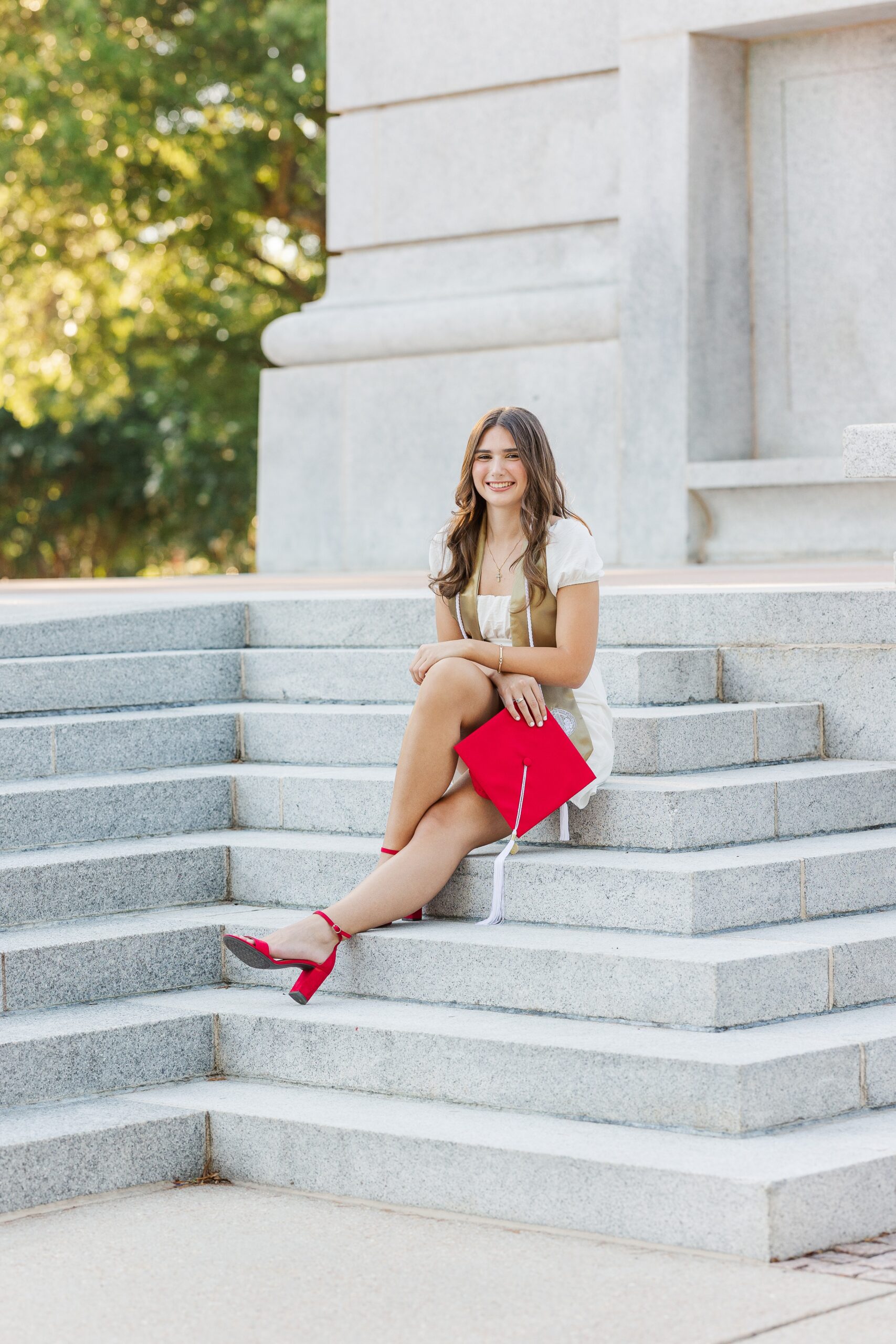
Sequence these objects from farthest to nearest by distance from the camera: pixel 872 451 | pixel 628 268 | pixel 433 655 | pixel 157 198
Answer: pixel 157 198
pixel 628 268
pixel 872 451
pixel 433 655

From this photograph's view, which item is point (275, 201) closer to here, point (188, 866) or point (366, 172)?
point (366, 172)

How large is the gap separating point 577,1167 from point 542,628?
70.6 inches

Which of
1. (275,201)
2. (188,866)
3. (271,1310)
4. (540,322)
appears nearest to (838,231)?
(540,322)

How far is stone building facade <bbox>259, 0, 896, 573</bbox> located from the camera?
1083cm

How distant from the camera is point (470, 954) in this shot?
5344mm

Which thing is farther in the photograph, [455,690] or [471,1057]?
[455,690]

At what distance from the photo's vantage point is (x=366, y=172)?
41.4 ft

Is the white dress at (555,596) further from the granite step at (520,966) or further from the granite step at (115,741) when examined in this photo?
the granite step at (115,741)

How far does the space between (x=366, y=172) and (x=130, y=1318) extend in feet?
31.9

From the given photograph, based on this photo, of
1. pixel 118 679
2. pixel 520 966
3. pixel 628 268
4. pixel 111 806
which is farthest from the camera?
pixel 628 268

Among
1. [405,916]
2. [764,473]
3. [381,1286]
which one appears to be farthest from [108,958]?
[764,473]

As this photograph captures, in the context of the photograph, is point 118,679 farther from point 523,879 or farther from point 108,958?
point 523,879

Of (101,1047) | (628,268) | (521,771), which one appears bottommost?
(101,1047)

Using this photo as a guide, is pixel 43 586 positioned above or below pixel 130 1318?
above
